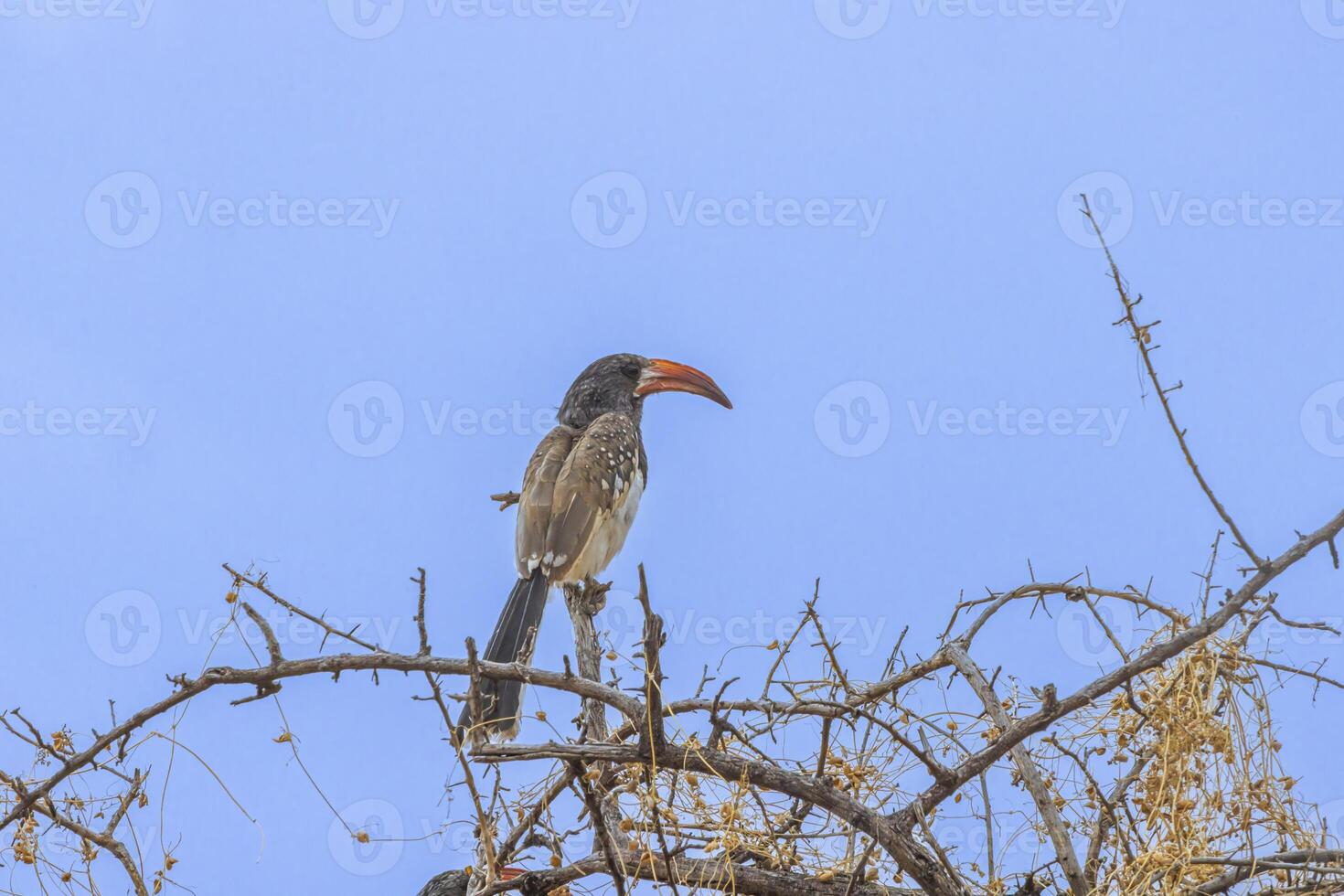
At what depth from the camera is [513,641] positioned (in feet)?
12.4

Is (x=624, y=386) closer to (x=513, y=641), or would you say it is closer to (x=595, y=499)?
(x=595, y=499)

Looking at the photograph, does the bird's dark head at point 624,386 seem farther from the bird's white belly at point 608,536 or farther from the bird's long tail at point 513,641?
the bird's long tail at point 513,641

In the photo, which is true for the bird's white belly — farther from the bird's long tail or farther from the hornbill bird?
the bird's long tail

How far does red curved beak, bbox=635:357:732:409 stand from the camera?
16.7ft

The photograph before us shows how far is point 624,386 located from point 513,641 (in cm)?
155

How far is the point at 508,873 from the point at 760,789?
2.85 feet

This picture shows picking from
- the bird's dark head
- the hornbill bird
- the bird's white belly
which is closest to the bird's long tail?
the hornbill bird

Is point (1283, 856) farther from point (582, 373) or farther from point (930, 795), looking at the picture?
point (582, 373)

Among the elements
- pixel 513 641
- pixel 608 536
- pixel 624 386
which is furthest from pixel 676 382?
pixel 513 641

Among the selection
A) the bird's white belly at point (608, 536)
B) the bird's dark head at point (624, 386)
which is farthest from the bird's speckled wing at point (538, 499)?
the bird's dark head at point (624, 386)

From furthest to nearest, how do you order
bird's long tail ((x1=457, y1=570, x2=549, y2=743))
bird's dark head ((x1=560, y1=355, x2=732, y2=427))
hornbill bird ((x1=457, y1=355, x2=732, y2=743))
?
1. bird's dark head ((x1=560, y1=355, x2=732, y2=427))
2. hornbill bird ((x1=457, y1=355, x2=732, y2=743))
3. bird's long tail ((x1=457, y1=570, x2=549, y2=743))

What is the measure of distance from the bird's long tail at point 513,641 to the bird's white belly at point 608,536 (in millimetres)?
187

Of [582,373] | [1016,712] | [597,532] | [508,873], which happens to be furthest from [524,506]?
[1016,712]

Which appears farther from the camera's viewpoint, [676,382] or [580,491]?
[676,382]
